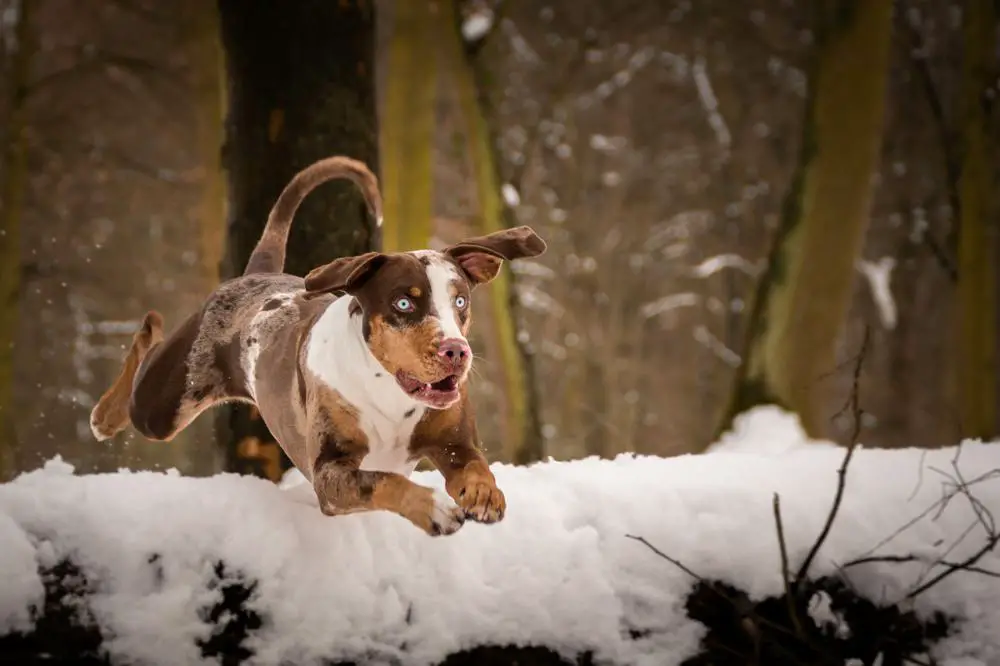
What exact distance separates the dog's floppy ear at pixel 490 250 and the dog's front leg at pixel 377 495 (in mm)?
682

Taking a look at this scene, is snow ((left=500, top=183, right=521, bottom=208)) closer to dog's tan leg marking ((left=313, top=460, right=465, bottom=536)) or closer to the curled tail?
the curled tail

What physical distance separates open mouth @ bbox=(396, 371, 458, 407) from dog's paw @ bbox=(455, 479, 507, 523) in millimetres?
254

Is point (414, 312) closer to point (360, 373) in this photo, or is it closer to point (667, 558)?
point (360, 373)

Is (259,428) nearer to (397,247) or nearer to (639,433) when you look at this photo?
(397,247)

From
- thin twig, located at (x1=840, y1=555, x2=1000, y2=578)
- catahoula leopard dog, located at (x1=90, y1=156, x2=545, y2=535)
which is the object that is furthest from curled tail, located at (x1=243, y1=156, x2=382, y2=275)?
thin twig, located at (x1=840, y1=555, x2=1000, y2=578)

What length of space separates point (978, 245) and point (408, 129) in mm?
4918

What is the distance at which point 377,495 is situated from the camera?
2682 millimetres

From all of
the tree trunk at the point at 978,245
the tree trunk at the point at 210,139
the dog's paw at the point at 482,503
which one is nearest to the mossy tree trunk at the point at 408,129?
the tree trunk at the point at 210,139

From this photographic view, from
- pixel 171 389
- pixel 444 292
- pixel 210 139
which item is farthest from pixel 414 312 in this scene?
pixel 210 139

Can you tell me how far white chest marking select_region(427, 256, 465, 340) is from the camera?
2.75 metres

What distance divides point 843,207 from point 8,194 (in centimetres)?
739

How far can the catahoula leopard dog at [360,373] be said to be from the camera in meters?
2.70

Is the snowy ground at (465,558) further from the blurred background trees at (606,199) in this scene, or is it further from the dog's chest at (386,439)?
the blurred background trees at (606,199)

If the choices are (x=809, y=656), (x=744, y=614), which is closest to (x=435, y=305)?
(x=744, y=614)
